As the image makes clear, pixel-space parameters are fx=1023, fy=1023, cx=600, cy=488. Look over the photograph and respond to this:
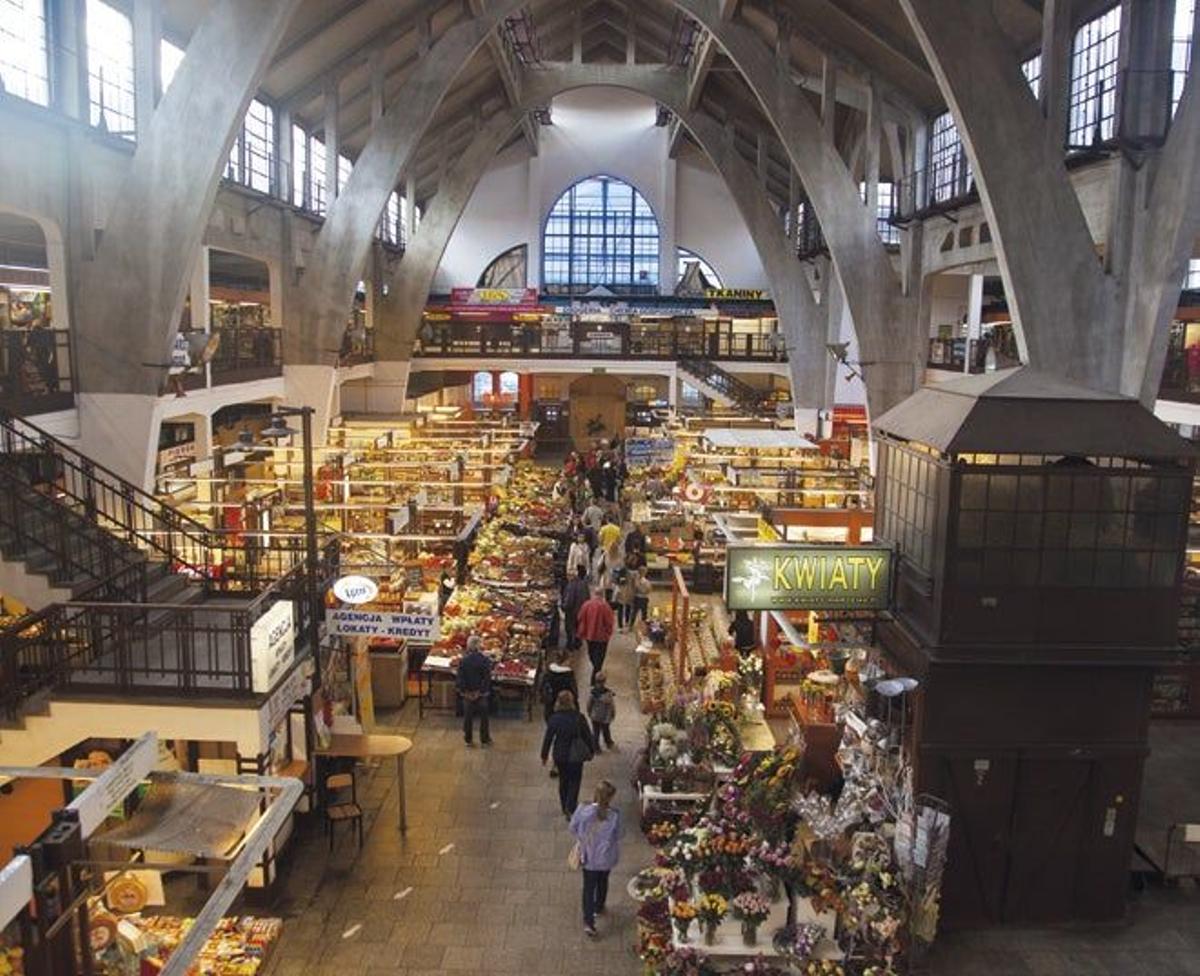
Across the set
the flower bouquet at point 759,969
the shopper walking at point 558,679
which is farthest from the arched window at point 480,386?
the flower bouquet at point 759,969

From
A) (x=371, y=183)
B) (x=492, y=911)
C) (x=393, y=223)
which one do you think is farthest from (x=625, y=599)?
(x=393, y=223)

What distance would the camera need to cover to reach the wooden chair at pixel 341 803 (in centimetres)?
941

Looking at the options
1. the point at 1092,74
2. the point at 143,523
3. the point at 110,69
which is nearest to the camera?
the point at 143,523

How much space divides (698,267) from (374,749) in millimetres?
36602

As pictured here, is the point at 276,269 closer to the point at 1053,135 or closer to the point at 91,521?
the point at 91,521

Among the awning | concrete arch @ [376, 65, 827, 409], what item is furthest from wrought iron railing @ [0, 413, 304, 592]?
concrete arch @ [376, 65, 827, 409]

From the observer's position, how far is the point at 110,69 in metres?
16.0

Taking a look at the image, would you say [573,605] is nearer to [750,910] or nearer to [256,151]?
[750,910]

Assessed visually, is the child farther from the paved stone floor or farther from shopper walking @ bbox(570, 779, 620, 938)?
shopper walking @ bbox(570, 779, 620, 938)

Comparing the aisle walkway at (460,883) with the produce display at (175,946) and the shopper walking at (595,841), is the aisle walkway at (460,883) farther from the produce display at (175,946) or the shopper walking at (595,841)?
the produce display at (175,946)

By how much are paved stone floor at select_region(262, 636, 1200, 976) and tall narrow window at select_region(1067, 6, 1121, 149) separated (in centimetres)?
929

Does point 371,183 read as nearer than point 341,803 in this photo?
No

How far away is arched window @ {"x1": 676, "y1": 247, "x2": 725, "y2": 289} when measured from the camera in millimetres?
44000

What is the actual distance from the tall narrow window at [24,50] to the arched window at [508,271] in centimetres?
3024
